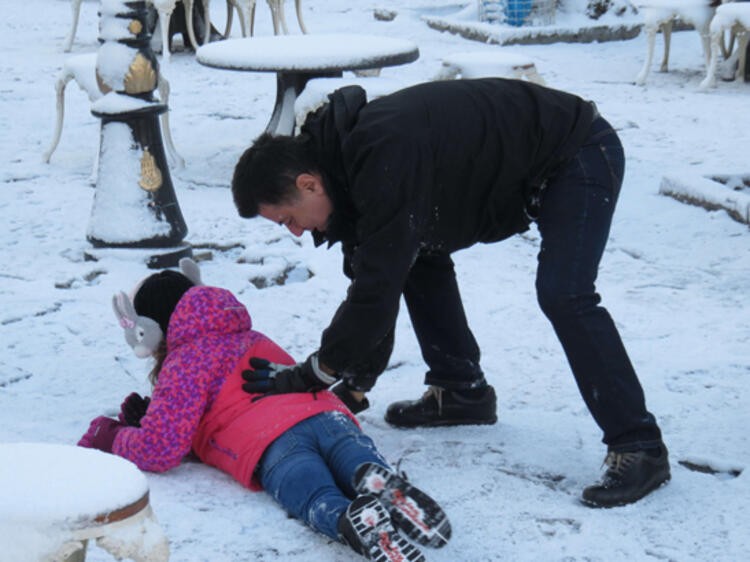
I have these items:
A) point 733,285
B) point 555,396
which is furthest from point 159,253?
point 733,285

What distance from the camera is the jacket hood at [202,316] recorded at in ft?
9.86

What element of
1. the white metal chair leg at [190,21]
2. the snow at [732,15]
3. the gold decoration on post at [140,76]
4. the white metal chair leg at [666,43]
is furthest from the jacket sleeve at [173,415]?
the white metal chair leg at [190,21]

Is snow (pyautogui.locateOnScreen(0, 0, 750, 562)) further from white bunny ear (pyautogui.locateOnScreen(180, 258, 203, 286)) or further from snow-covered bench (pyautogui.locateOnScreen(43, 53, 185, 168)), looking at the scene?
white bunny ear (pyautogui.locateOnScreen(180, 258, 203, 286))

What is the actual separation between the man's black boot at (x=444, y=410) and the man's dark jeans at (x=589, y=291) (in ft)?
1.75

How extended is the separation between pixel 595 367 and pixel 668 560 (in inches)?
19.5

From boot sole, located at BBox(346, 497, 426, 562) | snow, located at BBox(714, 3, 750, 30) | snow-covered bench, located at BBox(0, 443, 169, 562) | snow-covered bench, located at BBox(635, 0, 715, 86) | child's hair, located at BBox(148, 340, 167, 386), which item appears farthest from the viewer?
snow-covered bench, located at BBox(635, 0, 715, 86)

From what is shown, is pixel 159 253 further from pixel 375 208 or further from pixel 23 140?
pixel 23 140

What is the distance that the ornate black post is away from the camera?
475 centimetres

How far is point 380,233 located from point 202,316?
64 centimetres

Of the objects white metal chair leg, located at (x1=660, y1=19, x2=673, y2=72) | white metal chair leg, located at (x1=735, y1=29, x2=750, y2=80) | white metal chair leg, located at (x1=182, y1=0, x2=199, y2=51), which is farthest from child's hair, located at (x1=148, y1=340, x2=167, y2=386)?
white metal chair leg, located at (x1=182, y1=0, x2=199, y2=51)

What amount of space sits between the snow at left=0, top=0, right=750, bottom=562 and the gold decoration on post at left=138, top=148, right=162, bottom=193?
292 millimetres

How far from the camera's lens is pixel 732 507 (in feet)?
9.32

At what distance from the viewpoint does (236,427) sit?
9.53 ft

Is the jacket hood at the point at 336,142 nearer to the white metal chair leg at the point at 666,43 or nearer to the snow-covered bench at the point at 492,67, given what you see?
the snow-covered bench at the point at 492,67
